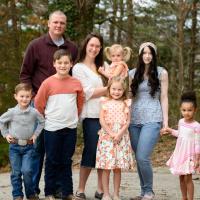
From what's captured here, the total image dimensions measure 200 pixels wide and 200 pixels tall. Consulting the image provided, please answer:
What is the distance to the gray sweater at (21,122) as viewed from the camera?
6402 mm

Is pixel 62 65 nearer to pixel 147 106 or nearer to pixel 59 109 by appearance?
pixel 59 109

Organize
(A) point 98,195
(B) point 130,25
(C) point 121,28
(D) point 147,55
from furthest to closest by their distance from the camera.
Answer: (B) point 130,25 → (C) point 121,28 → (A) point 98,195 → (D) point 147,55

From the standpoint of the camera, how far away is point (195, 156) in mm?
6129

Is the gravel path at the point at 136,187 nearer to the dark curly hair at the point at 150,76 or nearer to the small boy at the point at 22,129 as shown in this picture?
the small boy at the point at 22,129

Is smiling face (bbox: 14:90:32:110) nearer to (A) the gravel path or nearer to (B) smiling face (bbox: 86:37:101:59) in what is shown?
(B) smiling face (bbox: 86:37:101:59)

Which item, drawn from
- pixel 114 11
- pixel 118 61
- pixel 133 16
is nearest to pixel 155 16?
pixel 133 16

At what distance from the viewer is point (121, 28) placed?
1694 cm

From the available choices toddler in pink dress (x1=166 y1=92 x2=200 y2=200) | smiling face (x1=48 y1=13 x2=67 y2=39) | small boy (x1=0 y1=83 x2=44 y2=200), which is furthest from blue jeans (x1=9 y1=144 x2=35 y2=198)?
toddler in pink dress (x1=166 y1=92 x2=200 y2=200)

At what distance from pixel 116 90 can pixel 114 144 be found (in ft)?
2.21

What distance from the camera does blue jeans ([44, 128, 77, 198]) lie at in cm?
630

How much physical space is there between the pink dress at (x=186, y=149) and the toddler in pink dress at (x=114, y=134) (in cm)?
60

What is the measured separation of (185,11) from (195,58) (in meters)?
5.59

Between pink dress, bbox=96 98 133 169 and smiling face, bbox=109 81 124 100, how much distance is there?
84 millimetres

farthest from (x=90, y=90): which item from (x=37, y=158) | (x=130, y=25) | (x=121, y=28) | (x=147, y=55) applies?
(x=130, y=25)
